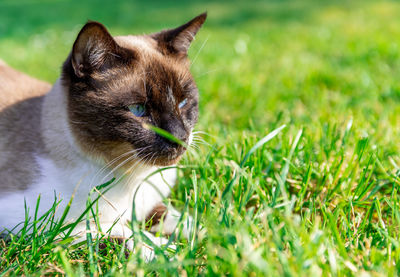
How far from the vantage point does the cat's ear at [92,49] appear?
176cm

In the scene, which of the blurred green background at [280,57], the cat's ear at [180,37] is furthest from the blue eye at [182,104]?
the blurred green background at [280,57]

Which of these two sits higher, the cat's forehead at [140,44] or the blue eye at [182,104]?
the cat's forehead at [140,44]

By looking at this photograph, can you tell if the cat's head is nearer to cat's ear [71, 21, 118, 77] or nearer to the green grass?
cat's ear [71, 21, 118, 77]

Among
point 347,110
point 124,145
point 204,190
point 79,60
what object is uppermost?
point 79,60

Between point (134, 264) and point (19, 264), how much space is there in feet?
1.48

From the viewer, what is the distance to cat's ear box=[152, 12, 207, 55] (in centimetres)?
218

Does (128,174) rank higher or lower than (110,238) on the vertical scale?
higher

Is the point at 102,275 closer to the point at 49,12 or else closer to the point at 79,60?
the point at 79,60

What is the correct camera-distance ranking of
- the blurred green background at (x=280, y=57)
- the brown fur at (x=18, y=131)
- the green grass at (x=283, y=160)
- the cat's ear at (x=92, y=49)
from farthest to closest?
the blurred green background at (x=280, y=57) → the brown fur at (x=18, y=131) → the cat's ear at (x=92, y=49) → the green grass at (x=283, y=160)

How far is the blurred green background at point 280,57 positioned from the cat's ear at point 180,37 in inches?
6.1

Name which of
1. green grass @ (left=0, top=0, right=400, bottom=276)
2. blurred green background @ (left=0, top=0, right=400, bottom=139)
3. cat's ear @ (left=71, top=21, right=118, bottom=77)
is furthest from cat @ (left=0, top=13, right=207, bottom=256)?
blurred green background @ (left=0, top=0, right=400, bottom=139)

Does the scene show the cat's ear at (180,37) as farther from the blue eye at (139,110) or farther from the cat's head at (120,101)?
the blue eye at (139,110)

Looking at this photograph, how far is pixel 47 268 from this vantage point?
4.98 ft

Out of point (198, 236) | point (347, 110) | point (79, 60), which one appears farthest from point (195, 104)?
point (347, 110)
